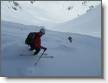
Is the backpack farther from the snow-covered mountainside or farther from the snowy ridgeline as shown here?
the snow-covered mountainside

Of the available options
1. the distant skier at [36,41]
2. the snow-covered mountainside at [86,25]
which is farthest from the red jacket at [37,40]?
the snow-covered mountainside at [86,25]

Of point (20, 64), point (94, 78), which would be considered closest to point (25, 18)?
point (20, 64)

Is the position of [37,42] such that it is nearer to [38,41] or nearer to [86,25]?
[38,41]

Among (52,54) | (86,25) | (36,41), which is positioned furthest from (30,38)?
(86,25)

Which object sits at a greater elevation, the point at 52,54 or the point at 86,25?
the point at 86,25

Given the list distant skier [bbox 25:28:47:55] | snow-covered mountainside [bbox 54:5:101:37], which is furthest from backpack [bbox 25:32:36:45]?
snow-covered mountainside [bbox 54:5:101:37]

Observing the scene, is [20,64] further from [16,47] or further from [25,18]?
[25,18]
